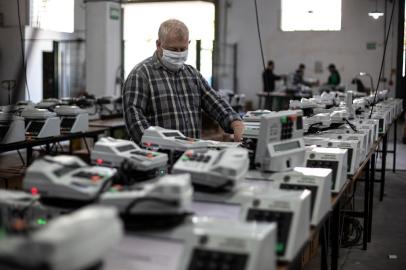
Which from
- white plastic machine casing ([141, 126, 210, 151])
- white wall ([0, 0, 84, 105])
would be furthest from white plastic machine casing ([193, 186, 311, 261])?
white wall ([0, 0, 84, 105])

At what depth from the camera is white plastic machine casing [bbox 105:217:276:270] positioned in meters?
1.32

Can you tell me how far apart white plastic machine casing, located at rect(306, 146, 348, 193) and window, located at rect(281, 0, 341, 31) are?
1172 centimetres

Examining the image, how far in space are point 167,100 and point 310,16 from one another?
11.7 m

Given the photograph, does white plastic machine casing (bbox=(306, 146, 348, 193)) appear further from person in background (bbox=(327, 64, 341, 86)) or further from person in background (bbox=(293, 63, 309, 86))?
person in background (bbox=(327, 64, 341, 86))

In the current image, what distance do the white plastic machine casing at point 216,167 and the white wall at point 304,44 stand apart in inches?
479

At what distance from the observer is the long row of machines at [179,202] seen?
1205mm

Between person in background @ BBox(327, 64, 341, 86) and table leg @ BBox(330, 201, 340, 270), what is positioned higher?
person in background @ BBox(327, 64, 341, 86)

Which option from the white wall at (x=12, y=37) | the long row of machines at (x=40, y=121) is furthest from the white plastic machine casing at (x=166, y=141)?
the long row of machines at (x=40, y=121)

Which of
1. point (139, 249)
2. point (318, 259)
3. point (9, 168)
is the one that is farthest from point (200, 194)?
point (9, 168)

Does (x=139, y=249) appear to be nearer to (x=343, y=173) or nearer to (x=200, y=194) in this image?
(x=200, y=194)

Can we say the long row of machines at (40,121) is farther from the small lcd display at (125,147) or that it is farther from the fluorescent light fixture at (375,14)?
the fluorescent light fixture at (375,14)

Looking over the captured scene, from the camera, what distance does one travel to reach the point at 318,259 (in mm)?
4062

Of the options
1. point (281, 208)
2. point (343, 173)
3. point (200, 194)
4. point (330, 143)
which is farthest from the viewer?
point (330, 143)

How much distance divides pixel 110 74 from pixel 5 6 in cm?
432
